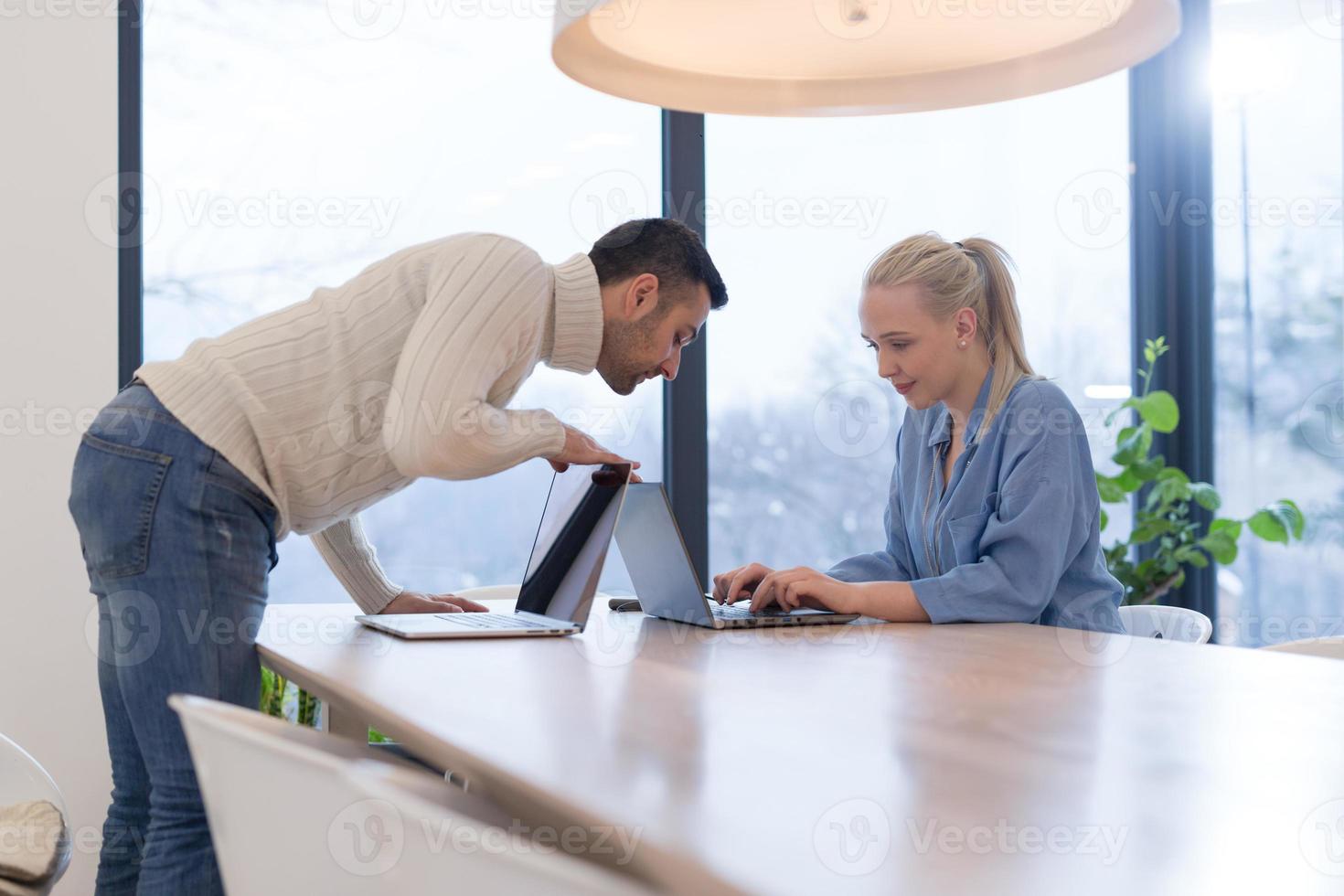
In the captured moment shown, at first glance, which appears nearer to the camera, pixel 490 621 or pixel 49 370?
pixel 490 621

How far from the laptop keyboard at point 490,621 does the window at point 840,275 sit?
181 centimetres

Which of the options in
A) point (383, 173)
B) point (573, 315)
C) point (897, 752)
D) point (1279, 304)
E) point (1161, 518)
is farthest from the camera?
point (1279, 304)

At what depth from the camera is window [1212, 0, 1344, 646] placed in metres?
3.98

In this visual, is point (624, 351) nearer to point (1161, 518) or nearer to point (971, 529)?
point (971, 529)

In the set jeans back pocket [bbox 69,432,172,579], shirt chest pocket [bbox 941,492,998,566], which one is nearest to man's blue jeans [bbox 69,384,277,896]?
jeans back pocket [bbox 69,432,172,579]

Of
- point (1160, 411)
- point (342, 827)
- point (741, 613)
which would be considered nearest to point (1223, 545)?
point (1160, 411)

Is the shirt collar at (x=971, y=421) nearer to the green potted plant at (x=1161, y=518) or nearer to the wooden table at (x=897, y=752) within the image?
the wooden table at (x=897, y=752)

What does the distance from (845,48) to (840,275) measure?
2251 millimetres

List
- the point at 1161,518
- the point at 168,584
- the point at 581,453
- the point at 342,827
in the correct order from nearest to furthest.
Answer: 1. the point at 342,827
2. the point at 168,584
3. the point at 581,453
4. the point at 1161,518

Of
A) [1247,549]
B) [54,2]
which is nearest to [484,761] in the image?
[54,2]

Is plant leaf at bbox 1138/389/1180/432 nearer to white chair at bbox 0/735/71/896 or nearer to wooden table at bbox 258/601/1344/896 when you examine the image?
wooden table at bbox 258/601/1344/896

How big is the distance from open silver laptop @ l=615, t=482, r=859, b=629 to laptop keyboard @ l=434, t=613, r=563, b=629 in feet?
0.66

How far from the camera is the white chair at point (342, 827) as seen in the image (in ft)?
1.87

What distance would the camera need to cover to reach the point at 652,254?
1854 mm
